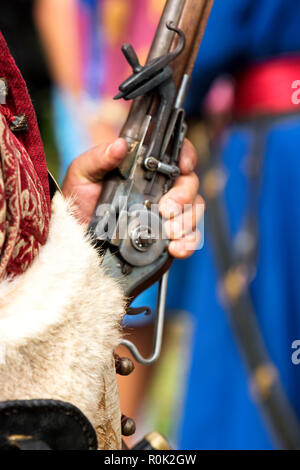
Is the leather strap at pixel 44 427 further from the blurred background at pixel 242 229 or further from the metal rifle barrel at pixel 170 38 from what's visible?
the blurred background at pixel 242 229

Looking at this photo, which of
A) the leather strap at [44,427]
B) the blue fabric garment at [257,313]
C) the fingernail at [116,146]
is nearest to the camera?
the leather strap at [44,427]

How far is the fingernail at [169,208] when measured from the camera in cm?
82

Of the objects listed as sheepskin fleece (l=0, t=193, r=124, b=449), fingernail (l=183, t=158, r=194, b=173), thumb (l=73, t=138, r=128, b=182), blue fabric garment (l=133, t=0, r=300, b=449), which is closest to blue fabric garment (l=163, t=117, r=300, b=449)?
blue fabric garment (l=133, t=0, r=300, b=449)

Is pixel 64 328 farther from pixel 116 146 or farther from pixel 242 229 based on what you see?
pixel 242 229

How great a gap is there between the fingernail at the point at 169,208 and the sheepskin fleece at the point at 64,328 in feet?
0.58

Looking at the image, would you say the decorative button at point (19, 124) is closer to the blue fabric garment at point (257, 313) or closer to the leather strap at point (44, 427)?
the leather strap at point (44, 427)

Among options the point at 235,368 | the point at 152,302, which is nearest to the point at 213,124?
the point at 152,302

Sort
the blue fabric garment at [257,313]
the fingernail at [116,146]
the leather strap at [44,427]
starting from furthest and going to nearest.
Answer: the blue fabric garment at [257,313]
the fingernail at [116,146]
the leather strap at [44,427]

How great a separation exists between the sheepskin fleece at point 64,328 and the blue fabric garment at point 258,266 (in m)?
0.63

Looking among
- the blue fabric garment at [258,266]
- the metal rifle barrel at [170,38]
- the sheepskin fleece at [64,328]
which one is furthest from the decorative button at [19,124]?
the blue fabric garment at [258,266]

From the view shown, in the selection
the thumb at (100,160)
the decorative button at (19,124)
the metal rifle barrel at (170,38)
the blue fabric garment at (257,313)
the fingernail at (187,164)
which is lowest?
the blue fabric garment at (257,313)

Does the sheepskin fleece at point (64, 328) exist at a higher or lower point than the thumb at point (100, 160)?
lower

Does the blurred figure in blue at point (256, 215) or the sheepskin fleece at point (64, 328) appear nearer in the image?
the sheepskin fleece at point (64, 328)

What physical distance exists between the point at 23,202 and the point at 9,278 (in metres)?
0.07
